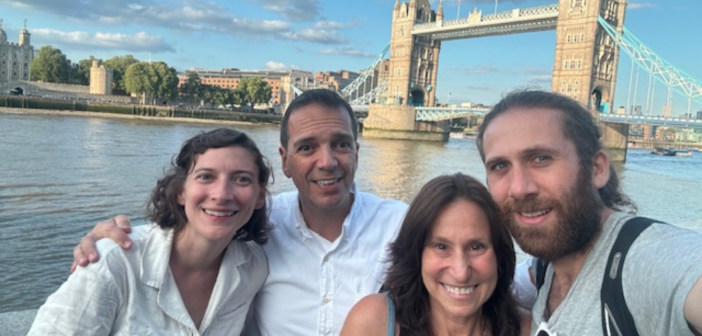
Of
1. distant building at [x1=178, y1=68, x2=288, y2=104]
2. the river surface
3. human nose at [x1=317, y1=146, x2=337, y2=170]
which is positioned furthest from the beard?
distant building at [x1=178, y1=68, x2=288, y2=104]

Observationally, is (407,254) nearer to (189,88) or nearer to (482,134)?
(482,134)

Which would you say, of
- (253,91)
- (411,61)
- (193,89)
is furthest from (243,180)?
(253,91)

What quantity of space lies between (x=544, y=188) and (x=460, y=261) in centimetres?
24

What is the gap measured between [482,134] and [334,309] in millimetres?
690

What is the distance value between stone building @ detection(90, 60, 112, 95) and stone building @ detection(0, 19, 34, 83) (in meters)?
11.0

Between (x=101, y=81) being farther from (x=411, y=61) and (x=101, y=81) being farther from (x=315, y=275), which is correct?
(x=315, y=275)

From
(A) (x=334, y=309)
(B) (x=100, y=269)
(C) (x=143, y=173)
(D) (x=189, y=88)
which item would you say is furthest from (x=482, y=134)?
(D) (x=189, y=88)

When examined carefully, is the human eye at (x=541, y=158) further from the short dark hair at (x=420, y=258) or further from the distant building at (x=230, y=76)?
the distant building at (x=230, y=76)

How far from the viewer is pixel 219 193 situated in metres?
1.52

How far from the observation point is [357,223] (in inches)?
71.7

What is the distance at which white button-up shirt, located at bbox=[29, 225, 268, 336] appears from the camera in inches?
52.1

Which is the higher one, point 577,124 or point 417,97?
point 417,97

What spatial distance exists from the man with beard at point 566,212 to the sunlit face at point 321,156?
55 cm

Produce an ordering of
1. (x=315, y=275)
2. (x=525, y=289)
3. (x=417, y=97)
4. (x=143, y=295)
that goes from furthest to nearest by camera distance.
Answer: (x=417, y=97) < (x=315, y=275) < (x=525, y=289) < (x=143, y=295)
